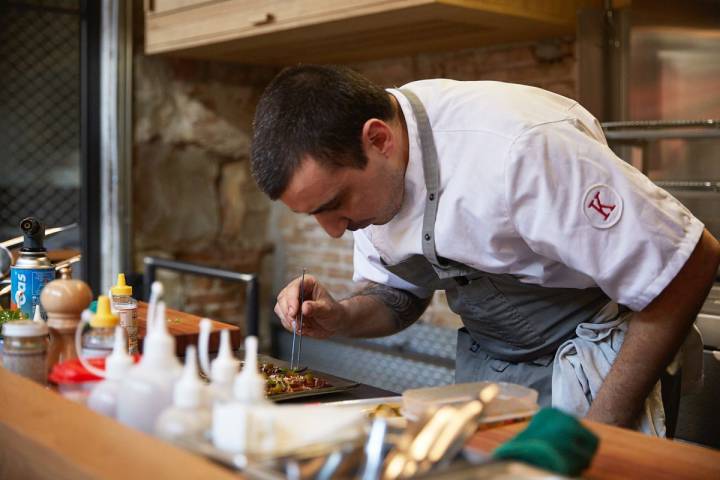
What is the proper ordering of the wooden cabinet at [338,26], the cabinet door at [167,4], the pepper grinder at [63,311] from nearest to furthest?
the pepper grinder at [63,311], the wooden cabinet at [338,26], the cabinet door at [167,4]

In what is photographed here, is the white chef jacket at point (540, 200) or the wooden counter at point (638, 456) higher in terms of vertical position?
the white chef jacket at point (540, 200)

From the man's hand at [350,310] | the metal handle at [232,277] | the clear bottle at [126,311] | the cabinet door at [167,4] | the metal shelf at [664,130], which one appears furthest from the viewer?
the cabinet door at [167,4]

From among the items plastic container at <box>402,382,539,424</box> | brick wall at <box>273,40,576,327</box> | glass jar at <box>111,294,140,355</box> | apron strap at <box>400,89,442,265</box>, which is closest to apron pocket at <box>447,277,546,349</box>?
apron strap at <box>400,89,442,265</box>

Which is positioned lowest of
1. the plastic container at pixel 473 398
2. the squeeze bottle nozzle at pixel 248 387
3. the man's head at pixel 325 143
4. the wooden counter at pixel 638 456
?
the wooden counter at pixel 638 456

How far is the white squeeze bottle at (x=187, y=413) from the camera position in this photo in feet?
3.18

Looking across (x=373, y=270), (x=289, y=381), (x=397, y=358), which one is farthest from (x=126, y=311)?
(x=397, y=358)

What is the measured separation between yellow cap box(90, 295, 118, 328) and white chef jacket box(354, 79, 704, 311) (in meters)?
0.63

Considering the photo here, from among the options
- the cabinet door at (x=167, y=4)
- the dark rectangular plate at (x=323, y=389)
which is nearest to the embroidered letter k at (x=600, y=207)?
the dark rectangular plate at (x=323, y=389)

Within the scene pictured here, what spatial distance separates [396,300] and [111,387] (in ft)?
→ 3.23

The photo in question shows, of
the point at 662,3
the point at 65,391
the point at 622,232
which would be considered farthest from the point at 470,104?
the point at 662,3

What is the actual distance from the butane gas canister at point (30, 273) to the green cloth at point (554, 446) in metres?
1.16

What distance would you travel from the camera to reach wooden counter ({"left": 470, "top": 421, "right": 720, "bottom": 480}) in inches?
40.6

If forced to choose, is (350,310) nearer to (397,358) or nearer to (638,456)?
(638,456)

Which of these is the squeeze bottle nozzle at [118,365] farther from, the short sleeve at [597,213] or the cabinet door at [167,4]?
the cabinet door at [167,4]
